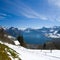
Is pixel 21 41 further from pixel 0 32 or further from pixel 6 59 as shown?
pixel 6 59

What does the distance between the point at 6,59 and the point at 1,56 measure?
1.90 feet

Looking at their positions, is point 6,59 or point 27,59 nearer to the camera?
point 6,59

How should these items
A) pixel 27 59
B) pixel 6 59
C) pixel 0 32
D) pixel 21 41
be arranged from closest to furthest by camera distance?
pixel 6 59 → pixel 27 59 → pixel 0 32 → pixel 21 41

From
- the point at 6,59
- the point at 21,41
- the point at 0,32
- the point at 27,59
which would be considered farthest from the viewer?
the point at 21,41

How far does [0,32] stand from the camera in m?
64.8

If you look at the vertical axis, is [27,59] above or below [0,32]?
below

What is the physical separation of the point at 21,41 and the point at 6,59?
266 ft

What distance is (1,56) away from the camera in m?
13.3

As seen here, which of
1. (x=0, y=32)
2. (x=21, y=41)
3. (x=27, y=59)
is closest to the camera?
(x=27, y=59)

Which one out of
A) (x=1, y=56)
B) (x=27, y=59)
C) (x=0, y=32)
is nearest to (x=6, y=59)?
(x=1, y=56)

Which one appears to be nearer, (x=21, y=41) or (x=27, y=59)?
(x=27, y=59)

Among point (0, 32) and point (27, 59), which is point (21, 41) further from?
point (27, 59)

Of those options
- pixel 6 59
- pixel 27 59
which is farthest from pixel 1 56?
pixel 27 59

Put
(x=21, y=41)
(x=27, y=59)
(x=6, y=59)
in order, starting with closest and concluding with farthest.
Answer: (x=6, y=59) < (x=27, y=59) < (x=21, y=41)
